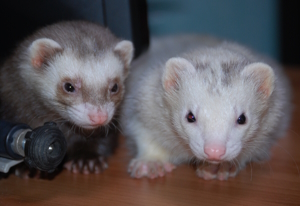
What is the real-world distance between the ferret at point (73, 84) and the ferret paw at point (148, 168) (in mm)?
147

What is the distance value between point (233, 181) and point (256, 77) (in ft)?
1.53

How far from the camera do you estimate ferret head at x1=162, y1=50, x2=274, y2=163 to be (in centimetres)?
156

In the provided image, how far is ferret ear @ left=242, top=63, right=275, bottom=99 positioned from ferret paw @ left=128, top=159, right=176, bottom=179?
55 cm

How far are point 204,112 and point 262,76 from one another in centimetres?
31

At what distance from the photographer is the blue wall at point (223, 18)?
3.78 metres

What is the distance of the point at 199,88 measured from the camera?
65.2 inches

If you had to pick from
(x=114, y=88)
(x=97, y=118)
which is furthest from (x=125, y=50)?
(x=97, y=118)

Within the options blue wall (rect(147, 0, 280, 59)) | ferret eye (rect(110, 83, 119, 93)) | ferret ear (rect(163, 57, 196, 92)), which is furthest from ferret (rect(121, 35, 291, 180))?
blue wall (rect(147, 0, 280, 59))

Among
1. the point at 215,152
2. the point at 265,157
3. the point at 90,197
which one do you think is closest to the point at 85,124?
the point at 90,197

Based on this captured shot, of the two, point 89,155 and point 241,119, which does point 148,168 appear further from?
point 241,119

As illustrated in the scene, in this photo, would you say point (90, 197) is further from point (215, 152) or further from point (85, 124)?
point (215, 152)

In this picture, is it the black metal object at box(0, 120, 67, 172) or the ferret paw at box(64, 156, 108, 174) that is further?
the ferret paw at box(64, 156, 108, 174)

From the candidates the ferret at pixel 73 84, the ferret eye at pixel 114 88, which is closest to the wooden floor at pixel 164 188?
the ferret at pixel 73 84

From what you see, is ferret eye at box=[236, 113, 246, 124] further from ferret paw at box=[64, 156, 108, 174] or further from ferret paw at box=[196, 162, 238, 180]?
ferret paw at box=[64, 156, 108, 174]
